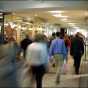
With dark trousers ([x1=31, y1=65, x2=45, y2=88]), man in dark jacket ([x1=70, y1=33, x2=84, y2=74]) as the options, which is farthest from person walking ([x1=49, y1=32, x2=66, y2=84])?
dark trousers ([x1=31, y1=65, x2=45, y2=88])

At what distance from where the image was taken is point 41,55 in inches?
258

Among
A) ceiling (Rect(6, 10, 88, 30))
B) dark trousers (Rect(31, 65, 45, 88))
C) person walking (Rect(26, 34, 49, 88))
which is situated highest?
ceiling (Rect(6, 10, 88, 30))

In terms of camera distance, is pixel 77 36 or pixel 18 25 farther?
pixel 18 25

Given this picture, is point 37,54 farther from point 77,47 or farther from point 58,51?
point 77,47

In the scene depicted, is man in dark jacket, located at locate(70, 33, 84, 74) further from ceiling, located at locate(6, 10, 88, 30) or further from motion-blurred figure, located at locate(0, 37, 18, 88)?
motion-blurred figure, located at locate(0, 37, 18, 88)

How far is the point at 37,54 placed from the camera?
655cm

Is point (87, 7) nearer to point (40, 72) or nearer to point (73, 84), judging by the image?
point (73, 84)

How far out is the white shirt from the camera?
257 inches

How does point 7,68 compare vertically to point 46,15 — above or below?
below

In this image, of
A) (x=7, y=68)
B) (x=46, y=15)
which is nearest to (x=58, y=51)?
(x=7, y=68)

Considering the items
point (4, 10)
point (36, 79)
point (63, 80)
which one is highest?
point (4, 10)

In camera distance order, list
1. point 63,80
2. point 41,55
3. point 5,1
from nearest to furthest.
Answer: point 41,55 < point 63,80 < point 5,1

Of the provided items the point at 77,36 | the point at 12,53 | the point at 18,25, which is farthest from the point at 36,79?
the point at 18,25

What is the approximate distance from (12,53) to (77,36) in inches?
271
